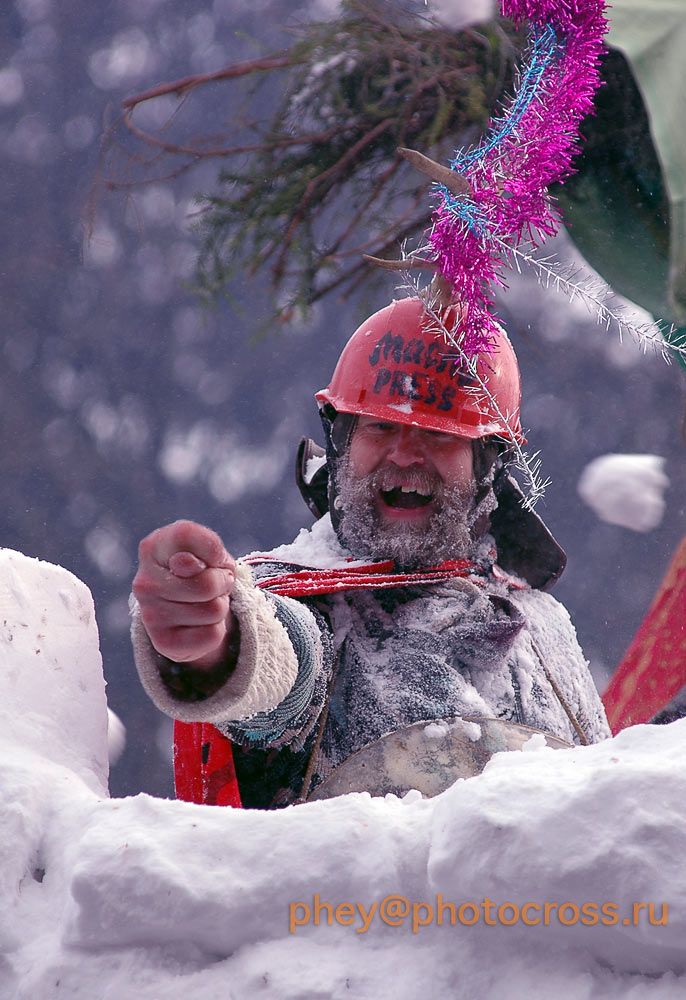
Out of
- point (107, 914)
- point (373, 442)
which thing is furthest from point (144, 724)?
point (107, 914)

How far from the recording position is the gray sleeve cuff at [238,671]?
1.31 m

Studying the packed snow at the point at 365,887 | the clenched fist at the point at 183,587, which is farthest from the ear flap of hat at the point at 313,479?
the packed snow at the point at 365,887

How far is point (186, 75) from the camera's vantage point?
215 centimetres

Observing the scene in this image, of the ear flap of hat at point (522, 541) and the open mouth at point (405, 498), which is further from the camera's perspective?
the ear flap of hat at point (522, 541)

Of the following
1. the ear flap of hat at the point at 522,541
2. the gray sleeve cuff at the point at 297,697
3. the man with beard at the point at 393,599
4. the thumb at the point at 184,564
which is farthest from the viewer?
the ear flap of hat at the point at 522,541

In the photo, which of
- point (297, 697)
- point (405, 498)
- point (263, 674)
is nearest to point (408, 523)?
point (405, 498)

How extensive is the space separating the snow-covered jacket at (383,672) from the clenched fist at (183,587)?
0.52 ft

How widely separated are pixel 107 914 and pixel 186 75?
6.05ft

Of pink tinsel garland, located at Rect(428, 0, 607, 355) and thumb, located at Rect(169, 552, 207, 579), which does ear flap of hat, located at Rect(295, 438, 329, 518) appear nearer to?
pink tinsel garland, located at Rect(428, 0, 607, 355)

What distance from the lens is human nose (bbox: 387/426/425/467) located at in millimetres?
1887

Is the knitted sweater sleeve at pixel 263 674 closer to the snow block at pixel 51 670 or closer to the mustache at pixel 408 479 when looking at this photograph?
the snow block at pixel 51 670

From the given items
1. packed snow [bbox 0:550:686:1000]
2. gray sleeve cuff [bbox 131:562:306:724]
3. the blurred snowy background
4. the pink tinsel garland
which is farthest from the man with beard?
packed snow [bbox 0:550:686:1000]

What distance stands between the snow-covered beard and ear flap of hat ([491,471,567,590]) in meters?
0.16

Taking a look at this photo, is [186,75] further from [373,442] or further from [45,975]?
[45,975]
